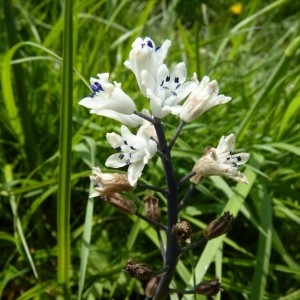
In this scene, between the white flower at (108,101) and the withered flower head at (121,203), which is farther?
the withered flower head at (121,203)

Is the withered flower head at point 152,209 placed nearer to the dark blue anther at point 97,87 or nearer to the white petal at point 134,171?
the white petal at point 134,171

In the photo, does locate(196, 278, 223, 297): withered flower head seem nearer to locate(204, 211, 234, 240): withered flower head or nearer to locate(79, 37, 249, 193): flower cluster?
locate(204, 211, 234, 240): withered flower head

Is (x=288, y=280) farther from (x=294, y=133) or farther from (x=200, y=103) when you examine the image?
(x=200, y=103)

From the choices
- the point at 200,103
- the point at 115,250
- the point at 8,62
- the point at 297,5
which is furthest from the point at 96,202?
the point at 297,5

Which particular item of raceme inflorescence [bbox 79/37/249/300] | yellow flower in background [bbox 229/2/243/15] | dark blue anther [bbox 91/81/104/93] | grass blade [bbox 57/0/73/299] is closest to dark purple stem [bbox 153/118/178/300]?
raceme inflorescence [bbox 79/37/249/300]

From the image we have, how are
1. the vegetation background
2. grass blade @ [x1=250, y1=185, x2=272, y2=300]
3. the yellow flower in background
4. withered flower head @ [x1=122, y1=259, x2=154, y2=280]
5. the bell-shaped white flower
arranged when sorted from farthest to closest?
the yellow flower in background, the vegetation background, grass blade @ [x1=250, y1=185, x2=272, y2=300], withered flower head @ [x1=122, y1=259, x2=154, y2=280], the bell-shaped white flower

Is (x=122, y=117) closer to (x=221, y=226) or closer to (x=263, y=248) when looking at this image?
(x=221, y=226)

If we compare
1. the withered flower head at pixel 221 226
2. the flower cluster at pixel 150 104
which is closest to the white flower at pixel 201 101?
the flower cluster at pixel 150 104

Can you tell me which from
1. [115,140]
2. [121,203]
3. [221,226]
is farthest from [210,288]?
[115,140]
